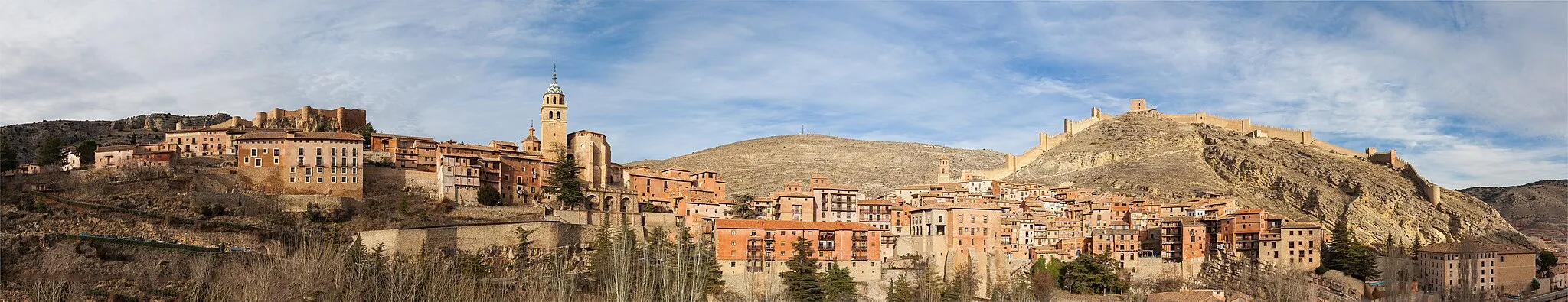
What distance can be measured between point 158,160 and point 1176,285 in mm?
39524

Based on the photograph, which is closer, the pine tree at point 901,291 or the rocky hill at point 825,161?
the pine tree at point 901,291

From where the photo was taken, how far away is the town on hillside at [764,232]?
42.9 m

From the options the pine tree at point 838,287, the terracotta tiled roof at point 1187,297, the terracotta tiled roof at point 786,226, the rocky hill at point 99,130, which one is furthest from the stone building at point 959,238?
the rocky hill at point 99,130

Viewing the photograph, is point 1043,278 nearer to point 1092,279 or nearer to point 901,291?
point 1092,279

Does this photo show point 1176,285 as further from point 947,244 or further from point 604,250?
point 604,250

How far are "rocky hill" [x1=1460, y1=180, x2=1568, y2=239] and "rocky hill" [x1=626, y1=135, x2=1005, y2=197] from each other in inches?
1327

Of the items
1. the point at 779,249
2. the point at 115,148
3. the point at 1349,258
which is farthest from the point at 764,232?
the point at 115,148

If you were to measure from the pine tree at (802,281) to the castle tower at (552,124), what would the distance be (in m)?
16.4

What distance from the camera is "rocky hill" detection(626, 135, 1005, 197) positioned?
85.1 meters

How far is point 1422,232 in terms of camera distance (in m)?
59.1

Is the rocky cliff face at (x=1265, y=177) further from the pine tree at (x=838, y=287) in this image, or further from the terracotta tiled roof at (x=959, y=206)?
the pine tree at (x=838, y=287)

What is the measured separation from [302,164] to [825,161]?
181 ft

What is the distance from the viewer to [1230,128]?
84.5m

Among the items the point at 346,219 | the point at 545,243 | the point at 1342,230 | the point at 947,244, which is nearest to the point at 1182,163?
the point at 1342,230
